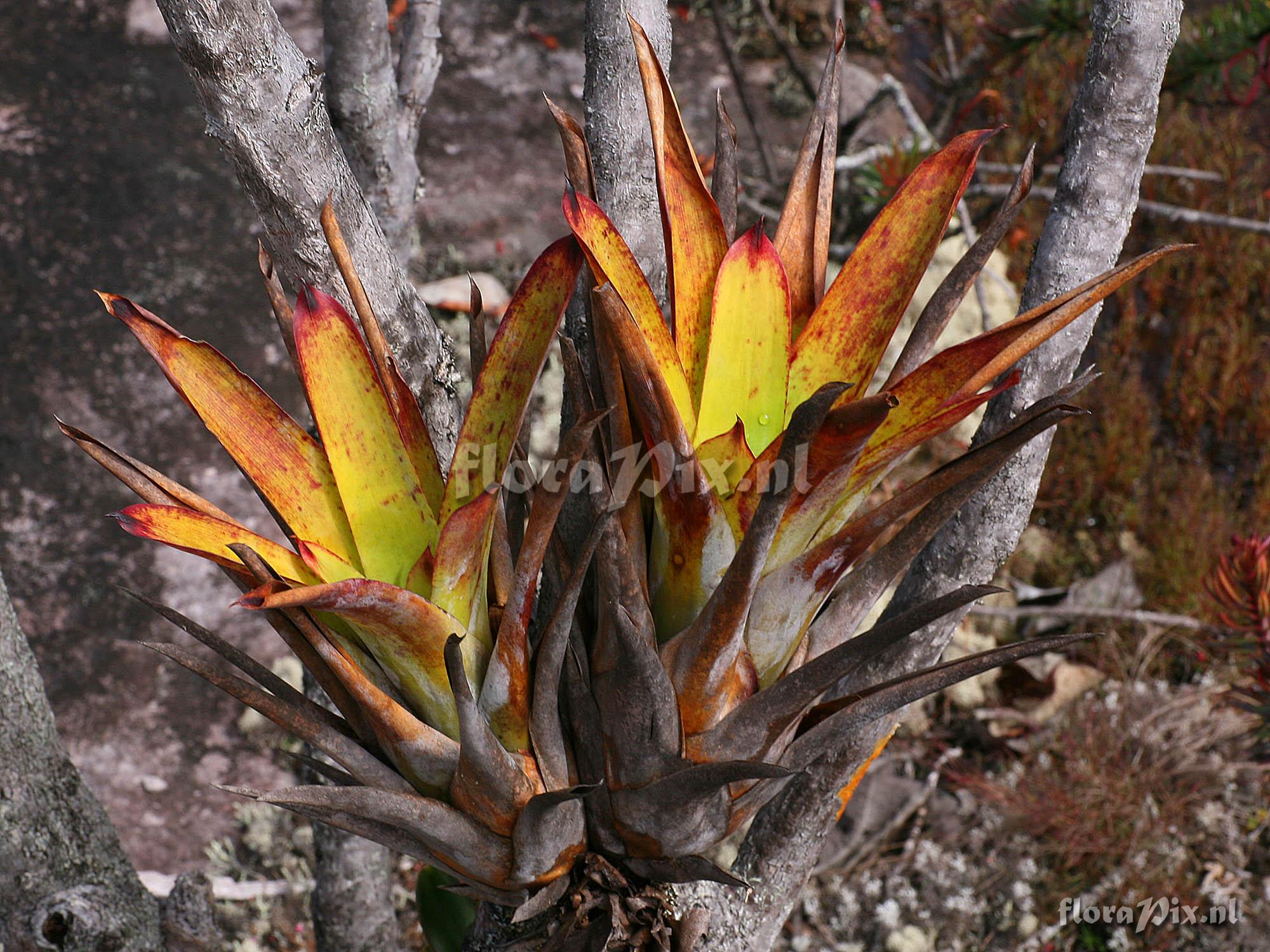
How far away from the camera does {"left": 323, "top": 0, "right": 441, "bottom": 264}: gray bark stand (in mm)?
1359

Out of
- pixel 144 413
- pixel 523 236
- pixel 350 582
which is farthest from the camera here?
pixel 523 236

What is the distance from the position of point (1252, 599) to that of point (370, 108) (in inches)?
55.2

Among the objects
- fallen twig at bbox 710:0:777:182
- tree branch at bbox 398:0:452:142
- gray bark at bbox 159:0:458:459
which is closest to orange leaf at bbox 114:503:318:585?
gray bark at bbox 159:0:458:459

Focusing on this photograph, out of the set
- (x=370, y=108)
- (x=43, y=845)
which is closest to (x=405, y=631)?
(x=43, y=845)

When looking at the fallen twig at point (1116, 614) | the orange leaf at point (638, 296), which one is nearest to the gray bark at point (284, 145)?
the orange leaf at point (638, 296)

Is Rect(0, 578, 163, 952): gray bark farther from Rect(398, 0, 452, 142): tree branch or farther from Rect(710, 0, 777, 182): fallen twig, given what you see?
Rect(710, 0, 777, 182): fallen twig

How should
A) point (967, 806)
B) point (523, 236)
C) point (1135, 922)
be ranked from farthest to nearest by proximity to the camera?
point (523, 236), point (967, 806), point (1135, 922)

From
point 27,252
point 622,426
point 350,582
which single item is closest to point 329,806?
point 350,582

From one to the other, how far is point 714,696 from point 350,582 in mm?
256

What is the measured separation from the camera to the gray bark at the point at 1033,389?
83 cm

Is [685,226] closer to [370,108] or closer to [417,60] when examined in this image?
[370,108]

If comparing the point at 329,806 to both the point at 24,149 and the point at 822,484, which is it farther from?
the point at 24,149

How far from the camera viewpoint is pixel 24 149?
10.9 ft

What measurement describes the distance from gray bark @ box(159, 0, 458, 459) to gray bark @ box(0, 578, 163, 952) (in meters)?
0.48
